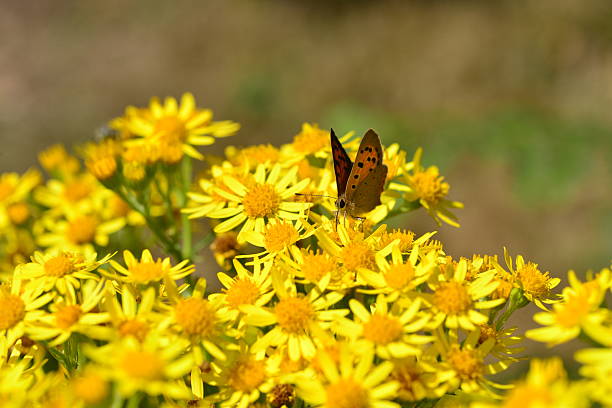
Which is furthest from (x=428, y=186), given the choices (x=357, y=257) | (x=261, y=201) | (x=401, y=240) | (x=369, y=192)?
(x=357, y=257)

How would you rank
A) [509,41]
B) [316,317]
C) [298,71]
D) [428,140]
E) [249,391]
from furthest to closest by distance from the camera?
[298,71] < [509,41] < [428,140] < [316,317] < [249,391]

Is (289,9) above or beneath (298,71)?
above

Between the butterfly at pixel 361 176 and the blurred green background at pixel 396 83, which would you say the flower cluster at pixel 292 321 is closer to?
the butterfly at pixel 361 176

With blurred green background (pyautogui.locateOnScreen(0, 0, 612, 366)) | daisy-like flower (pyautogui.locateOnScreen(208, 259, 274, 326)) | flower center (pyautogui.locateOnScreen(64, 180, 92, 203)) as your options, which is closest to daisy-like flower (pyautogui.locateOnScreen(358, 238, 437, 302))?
daisy-like flower (pyautogui.locateOnScreen(208, 259, 274, 326))

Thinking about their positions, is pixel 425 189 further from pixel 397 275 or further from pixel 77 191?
pixel 77 191

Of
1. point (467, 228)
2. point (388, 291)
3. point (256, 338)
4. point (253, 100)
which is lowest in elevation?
point (467, 228)

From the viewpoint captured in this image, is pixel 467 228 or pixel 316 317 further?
pixel 467 228

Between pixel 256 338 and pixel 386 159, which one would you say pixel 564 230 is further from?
pixel 256 338

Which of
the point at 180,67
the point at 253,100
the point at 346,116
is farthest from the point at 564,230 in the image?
the point at 180,67
